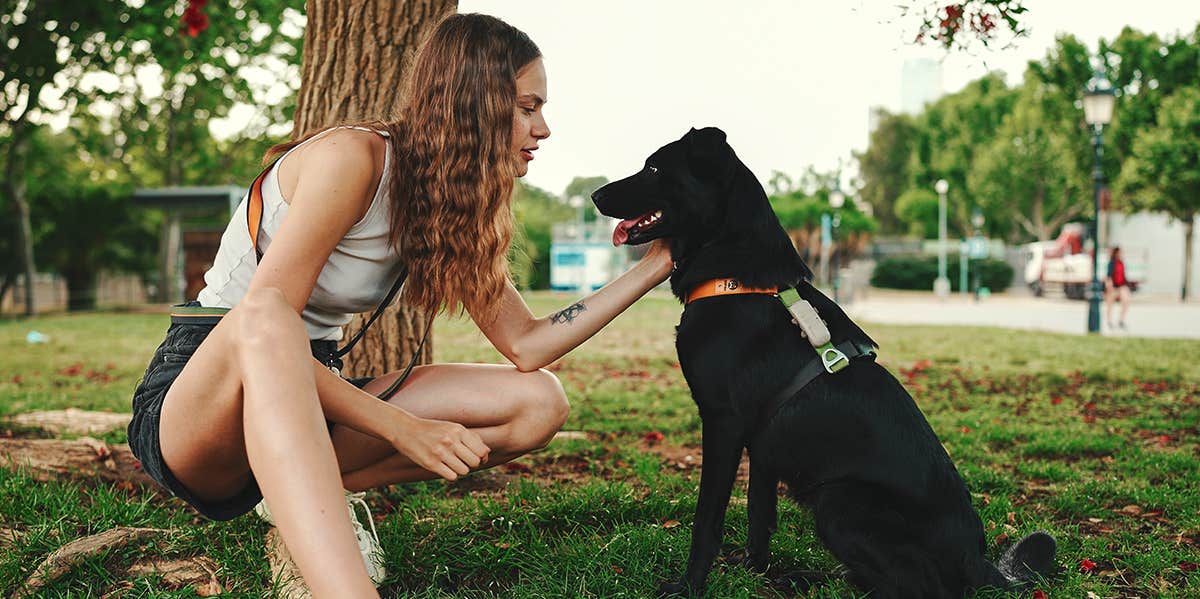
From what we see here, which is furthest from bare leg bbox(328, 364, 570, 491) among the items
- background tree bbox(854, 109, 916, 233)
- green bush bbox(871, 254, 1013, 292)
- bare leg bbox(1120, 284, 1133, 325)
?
background tree bbox(854, 109, 916, 233)

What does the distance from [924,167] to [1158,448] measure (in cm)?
5536

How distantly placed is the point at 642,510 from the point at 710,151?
128 centimetres

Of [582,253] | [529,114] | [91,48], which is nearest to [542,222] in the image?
[582,253]

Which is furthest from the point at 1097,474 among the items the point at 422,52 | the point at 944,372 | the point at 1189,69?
the point at 1189,69

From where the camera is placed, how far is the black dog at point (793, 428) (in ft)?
7.41

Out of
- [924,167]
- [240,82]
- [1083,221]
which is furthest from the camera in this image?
[924,167]

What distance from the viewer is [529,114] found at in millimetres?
2410

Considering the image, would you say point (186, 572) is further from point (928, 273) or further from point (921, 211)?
point (921, 211)

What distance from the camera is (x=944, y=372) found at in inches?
325

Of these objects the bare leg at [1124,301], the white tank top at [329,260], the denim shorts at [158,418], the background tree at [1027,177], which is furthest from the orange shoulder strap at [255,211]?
the background tree at [1027,177]

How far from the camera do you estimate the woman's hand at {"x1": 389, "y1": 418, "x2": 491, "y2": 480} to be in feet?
7.45

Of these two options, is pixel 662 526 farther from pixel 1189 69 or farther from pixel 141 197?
pixel 1189 69

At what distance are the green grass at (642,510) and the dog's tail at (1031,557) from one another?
0.08 metres

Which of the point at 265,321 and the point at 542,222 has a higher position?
the point at 542,222
